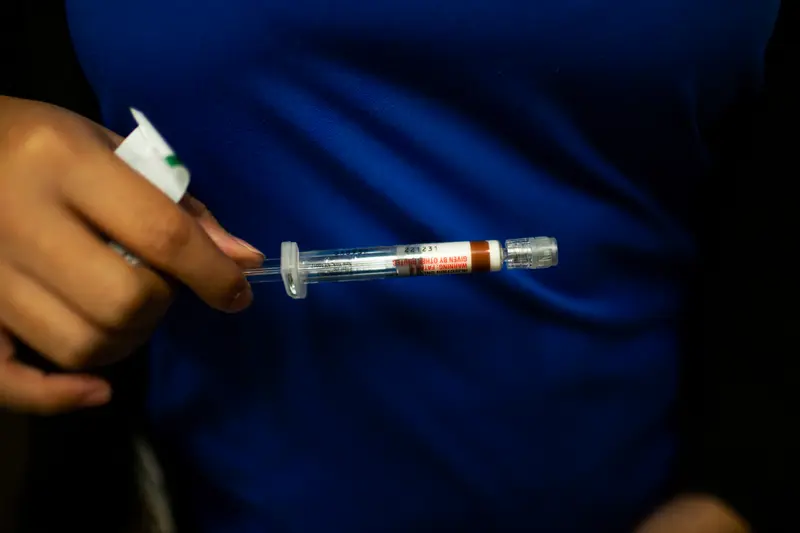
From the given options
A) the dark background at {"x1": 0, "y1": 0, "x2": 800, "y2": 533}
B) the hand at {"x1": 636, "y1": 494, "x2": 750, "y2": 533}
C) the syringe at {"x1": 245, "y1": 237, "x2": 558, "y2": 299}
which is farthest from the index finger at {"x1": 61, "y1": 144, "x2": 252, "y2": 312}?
the hand at {"x1": 636, "y1": 494, "x2": 750, "y2": 533}

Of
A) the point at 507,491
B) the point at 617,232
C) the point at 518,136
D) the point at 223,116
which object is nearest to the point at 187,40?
the point at 223,116

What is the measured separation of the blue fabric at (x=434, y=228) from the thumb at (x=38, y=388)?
5.3 inches

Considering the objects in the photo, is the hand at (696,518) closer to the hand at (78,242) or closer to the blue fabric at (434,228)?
the blue fabric at (434,228)

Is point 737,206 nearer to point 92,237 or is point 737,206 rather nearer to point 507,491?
point 507,491

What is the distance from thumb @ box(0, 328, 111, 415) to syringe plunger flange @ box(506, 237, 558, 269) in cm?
39

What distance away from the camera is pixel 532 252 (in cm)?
48

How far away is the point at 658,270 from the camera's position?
0.54m

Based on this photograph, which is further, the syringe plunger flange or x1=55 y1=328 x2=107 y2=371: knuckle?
the syringe plunger flange

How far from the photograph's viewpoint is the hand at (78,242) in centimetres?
35

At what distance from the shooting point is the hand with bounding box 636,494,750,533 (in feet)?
1.63

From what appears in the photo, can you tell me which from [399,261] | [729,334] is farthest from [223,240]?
[729,334]

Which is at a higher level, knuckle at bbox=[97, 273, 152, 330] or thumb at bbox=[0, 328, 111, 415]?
knuckle at bbox=[97, 273, 152, 330]

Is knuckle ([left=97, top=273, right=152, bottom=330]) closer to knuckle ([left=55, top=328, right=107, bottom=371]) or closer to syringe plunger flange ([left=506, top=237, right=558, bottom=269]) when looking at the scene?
knuckle ([left=55, top=328, right=107, bottom=371])

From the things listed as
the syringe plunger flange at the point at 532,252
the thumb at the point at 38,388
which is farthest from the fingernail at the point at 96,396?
the syringe plunger flange at the point at 532,252
